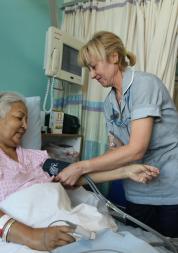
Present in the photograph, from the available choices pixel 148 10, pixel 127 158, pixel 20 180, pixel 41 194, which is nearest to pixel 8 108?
pixel 20 180

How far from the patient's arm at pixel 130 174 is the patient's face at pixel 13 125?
361 millimetres

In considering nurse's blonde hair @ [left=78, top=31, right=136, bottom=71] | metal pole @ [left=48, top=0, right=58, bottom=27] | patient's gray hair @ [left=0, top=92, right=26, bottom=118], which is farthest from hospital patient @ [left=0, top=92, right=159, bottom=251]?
metal pole @ [left=48, top=0, right=58, bottom=27]

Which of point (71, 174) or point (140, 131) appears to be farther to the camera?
point (71, 174)

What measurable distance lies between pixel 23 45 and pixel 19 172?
1209 millimetres

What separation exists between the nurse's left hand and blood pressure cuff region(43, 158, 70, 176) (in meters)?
0.03

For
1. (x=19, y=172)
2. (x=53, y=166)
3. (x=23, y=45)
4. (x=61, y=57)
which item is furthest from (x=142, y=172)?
(x=23, y=45)

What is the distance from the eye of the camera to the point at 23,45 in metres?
2.22

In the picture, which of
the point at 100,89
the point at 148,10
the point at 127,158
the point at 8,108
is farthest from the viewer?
the point at 100,89

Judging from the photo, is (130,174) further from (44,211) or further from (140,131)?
(44,211)

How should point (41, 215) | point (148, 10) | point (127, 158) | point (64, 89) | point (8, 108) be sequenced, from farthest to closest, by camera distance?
point (64, 89), point (148, 10), point (8, 108), point (127, 158), point (41, 215)

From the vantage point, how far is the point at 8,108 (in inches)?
55.7

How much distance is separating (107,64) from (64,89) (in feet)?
3.94

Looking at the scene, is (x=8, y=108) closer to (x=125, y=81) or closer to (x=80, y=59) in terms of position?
(x=80, y=59)

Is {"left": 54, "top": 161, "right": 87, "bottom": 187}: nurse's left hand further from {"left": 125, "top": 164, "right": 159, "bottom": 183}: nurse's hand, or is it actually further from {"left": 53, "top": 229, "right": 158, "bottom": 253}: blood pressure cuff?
{"left": 53, "top": 229, "right": 158, "bottom": 253}: blood pressure cuff
